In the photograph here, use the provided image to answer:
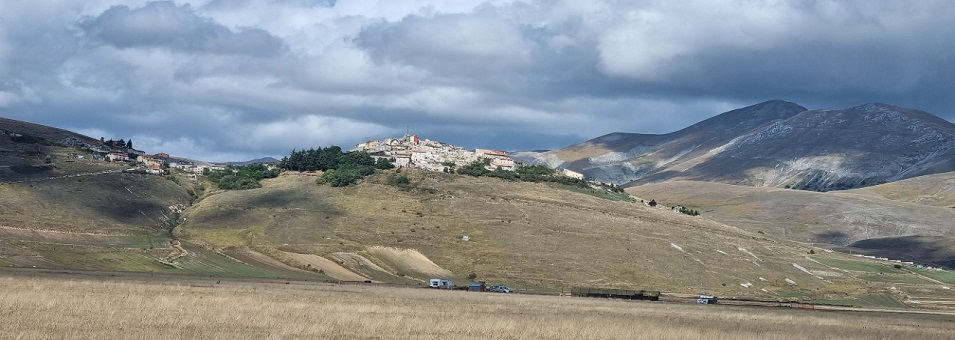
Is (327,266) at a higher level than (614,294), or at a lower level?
higher

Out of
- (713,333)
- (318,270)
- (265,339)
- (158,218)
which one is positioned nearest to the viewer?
(265,339)

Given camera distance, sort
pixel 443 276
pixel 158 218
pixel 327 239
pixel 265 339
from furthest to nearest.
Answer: pixel 158 218 → pixel 327 239 → pixel 443 276 → pixel 265 339

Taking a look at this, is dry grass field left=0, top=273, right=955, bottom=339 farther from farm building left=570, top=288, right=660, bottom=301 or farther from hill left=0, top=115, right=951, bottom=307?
hill left=0, top=115, right=951, bottom=307

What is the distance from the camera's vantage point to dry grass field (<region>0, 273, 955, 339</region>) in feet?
154

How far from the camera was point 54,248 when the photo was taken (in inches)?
5226

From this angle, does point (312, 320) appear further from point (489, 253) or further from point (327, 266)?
point (489, 253)

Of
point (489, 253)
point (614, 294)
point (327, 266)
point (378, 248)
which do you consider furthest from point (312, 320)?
point (489, 253)

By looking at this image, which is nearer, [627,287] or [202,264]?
[202,264]

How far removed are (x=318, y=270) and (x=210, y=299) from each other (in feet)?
277

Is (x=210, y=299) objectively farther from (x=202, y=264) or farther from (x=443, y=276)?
(x=443, y=276)

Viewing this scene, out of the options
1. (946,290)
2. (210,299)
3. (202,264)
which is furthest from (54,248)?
(946,290)

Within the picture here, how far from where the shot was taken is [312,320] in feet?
182

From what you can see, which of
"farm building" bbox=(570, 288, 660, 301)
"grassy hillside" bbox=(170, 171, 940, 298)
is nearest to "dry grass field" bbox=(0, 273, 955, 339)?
"farm building" bbox=(570, 288, 660, 301)

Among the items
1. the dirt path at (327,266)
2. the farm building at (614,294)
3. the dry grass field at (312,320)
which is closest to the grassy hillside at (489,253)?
the dirt path at (327,266)
